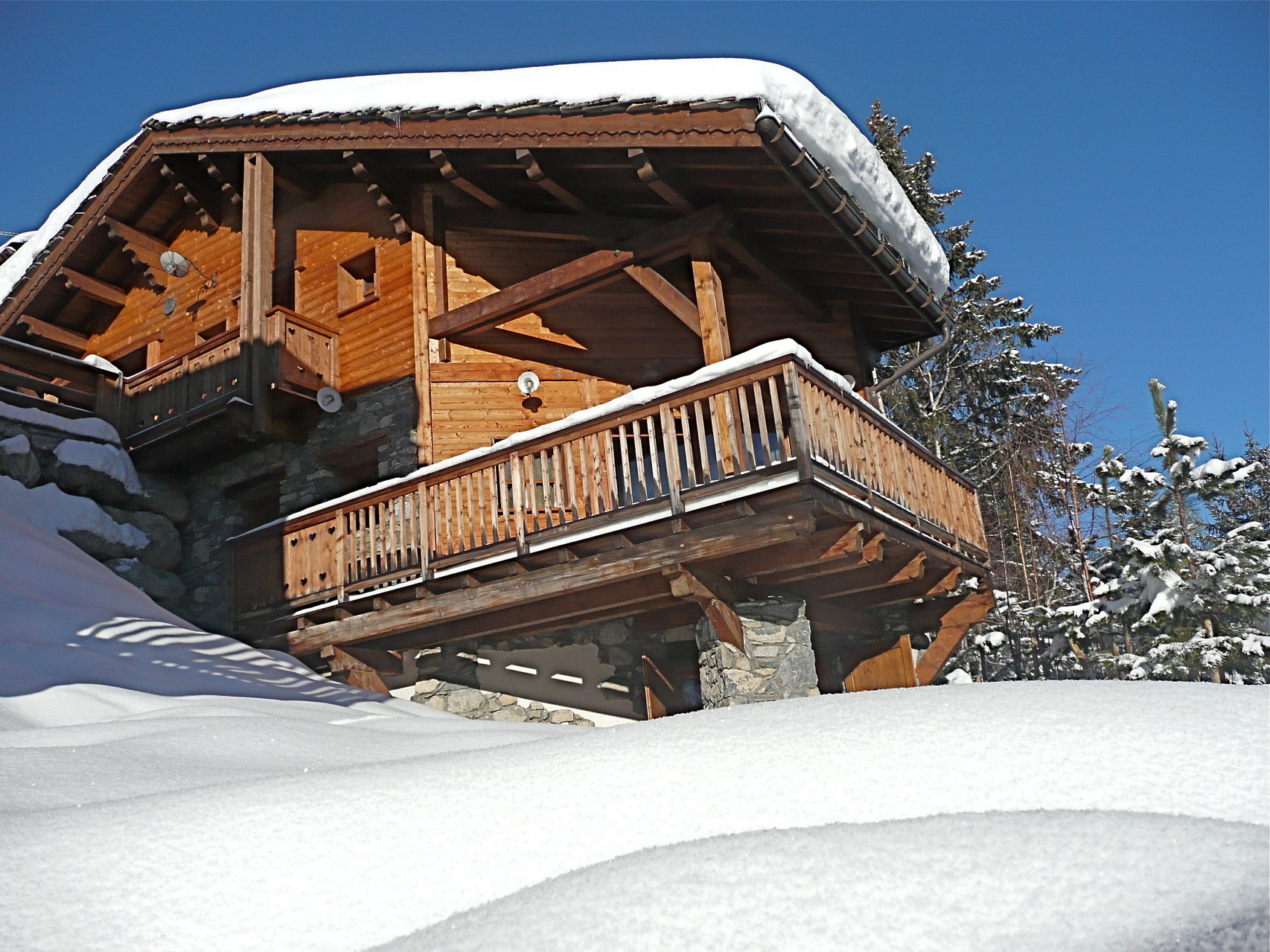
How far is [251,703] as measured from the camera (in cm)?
688

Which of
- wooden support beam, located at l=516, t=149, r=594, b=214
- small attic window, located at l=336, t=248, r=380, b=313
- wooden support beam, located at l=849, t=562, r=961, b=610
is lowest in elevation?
wooden support beam, located at l=849, t=562, r=961, b=610

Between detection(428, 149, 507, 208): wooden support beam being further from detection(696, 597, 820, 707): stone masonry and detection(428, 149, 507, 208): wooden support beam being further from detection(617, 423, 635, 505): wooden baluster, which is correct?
detection(696, 597, 820, 707): stone masonry

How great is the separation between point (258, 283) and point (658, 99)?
649 cm

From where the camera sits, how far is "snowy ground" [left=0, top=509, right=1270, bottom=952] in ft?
6.57

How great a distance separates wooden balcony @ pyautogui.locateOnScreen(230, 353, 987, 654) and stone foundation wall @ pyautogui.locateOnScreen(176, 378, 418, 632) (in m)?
1.63

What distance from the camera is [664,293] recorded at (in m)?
10.3

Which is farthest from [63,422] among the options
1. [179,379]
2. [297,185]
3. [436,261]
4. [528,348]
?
[528,348]

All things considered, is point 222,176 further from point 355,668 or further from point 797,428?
point 797,428

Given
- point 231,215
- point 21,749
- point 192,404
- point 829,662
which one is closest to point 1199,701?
point 21,749

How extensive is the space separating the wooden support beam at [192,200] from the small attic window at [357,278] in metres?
3.31

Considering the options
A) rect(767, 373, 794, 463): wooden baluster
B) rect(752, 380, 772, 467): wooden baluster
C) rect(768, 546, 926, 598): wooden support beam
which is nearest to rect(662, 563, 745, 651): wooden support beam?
rect(768, 546, 926, 598): wooden support beam

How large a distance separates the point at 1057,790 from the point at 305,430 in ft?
38.9

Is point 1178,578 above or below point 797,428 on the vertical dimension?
below

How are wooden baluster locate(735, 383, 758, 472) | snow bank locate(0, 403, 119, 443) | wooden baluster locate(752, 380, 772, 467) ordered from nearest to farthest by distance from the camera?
wooden baluster locate(752, 380, 772, 467) → wooden baluster locate(735, 383, 758, 472) → snow bank locate(0, 403, 119, 443)
